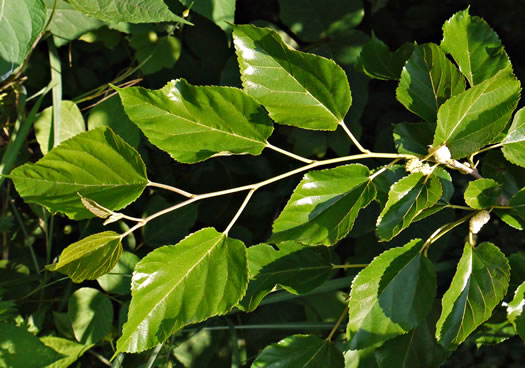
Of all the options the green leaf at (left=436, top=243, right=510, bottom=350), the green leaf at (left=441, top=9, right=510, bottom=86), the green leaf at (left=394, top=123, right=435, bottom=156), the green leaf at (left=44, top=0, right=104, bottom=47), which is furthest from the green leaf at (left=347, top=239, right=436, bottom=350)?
the green leaf at (left=44, top=0, right=104, bottom=47)

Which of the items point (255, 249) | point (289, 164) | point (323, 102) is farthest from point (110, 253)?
point (289, 164)

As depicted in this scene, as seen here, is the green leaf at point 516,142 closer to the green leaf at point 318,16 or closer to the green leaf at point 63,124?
the green leaf at point 318,16

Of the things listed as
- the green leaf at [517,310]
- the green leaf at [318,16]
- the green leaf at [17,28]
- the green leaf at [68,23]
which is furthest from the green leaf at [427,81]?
the green leaf at [68,23]

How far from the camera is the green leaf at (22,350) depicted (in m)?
0.97

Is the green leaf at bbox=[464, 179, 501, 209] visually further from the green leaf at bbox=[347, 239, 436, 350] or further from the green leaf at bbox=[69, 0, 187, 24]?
the green leaf at bbox=[69, 0, 187, 24]

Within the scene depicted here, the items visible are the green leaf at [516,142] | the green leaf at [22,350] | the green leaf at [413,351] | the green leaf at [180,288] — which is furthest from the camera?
the green leaf at [22,350]

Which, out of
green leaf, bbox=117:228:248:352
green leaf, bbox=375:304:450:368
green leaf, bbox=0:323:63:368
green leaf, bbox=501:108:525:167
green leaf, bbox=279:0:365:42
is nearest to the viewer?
green leaf, bbox=117:228:248:352

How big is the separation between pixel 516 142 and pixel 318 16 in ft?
1.73

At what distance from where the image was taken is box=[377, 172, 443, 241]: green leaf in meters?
0.66

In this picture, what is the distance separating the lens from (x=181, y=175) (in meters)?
1.33

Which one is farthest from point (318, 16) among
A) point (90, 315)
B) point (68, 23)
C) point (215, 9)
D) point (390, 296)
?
point (90, 315)

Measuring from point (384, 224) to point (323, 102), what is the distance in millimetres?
181

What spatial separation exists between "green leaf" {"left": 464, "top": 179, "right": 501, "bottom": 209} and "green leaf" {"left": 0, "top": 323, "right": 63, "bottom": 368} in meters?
0.80

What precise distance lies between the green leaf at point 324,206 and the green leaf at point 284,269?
173 mm
